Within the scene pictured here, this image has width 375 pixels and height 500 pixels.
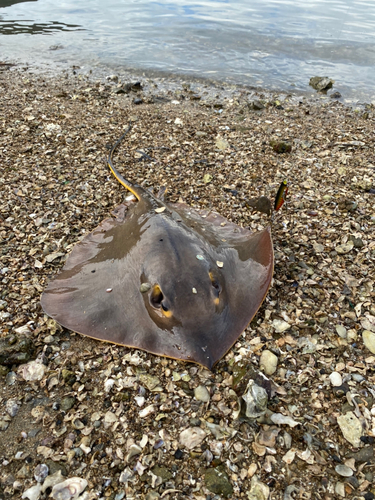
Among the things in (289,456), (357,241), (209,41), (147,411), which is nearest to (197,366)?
(147,411)

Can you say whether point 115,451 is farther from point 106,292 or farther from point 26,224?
point 26,224

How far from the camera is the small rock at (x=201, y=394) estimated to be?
97.7 inches

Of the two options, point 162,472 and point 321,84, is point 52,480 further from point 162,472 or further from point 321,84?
point 321,84

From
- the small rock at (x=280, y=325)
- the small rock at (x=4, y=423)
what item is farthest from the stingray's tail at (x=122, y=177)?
the small rock at (x=4, y=423)

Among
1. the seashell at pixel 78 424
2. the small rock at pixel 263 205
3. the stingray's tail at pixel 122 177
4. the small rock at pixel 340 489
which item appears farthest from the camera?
the small rock at pixel 263 205

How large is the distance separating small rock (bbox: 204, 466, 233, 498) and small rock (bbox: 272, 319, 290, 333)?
1258 mm

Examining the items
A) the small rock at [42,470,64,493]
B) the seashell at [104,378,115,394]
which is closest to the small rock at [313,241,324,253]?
the seashell at [104,378,115,394]

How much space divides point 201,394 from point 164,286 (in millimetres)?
873

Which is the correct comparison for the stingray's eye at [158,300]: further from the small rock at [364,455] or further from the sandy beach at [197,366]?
the small rock at [364,455]

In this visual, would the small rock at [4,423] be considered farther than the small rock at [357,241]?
No

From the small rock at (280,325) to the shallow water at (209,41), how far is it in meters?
8.09

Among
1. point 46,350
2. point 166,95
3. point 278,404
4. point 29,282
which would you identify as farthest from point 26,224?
point 166,95

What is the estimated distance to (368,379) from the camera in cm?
258

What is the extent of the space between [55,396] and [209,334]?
1295mm
